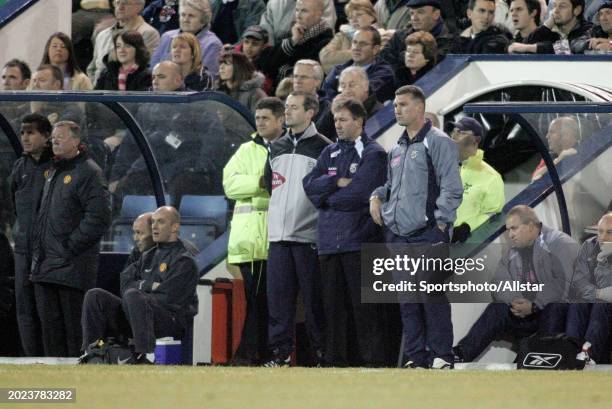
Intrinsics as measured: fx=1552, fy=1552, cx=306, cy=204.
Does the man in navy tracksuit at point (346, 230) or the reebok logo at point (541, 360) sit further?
the man in navy tracksuit at point (346, 230)

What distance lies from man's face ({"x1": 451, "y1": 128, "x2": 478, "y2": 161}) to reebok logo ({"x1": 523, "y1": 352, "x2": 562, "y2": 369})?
2.07 metres

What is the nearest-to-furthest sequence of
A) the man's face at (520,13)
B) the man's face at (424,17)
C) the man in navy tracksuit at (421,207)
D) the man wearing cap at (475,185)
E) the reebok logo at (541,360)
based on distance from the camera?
the man in navy tracksuit at (421,207)
the reebok logo at (541,360)
the man wearing cap at (475,185)
the man's face at (424,17)
the man's face at (520,13)

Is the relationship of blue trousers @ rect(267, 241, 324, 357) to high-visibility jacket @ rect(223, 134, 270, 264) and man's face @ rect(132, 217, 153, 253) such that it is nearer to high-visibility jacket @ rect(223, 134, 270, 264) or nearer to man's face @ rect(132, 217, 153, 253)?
high-visibility jacket @ rect(223, 134, 270, 264)

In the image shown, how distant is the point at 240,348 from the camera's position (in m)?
12.5

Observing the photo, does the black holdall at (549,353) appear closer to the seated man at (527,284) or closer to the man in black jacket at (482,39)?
the seated man at (527,284)

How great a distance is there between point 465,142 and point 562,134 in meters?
0.81

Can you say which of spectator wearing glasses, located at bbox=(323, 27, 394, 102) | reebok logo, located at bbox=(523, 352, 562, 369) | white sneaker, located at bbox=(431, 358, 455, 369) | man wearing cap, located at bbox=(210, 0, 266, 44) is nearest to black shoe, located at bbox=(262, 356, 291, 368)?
white sneaker, located at bbox=(431, 358, 455, 369)

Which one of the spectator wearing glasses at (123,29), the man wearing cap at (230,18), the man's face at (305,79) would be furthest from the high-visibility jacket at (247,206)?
the man wearing cap at (230,18)

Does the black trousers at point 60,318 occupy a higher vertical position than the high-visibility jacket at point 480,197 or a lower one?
lower

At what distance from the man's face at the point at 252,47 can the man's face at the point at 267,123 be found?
3.82 metres

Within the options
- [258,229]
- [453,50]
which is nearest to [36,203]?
[258,229]

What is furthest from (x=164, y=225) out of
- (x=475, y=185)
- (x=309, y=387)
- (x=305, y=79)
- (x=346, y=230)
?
(x=309, y=387)

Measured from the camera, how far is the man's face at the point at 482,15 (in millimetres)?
15180

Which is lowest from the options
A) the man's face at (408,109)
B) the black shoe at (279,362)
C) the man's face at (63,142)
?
the black shoe at (279,362)
